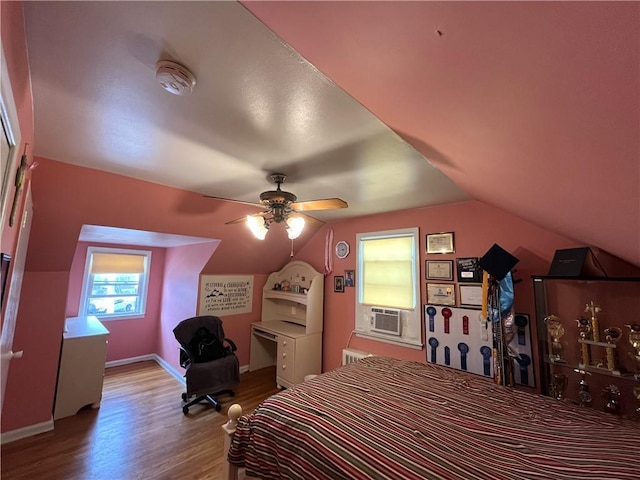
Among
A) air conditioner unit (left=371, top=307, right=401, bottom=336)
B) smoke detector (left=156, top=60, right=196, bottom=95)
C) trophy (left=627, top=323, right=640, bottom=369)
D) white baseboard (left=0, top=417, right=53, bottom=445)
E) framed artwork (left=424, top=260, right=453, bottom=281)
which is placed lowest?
white baseboard (left=0, top=417, right=53, bottom=445)

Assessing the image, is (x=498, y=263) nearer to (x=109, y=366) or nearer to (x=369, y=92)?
(x=369, y=92)

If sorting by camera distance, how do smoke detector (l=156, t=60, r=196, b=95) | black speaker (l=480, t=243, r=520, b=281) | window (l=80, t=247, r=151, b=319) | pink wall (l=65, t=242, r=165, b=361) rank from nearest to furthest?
smoke detector (l=156, t=60, r=196, b=95), black speaker (l=480, t=243, r=520, b=281), pink wall (l=65, t=242, r=165, b=361), window (l=80, t=247, r=151, b=319)

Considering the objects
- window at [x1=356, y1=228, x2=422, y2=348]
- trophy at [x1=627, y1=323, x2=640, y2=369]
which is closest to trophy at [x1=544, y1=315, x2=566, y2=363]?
trophy at [x1=627, y1=323, x2=640, y2=369]

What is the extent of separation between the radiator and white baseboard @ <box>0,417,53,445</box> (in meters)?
3.05

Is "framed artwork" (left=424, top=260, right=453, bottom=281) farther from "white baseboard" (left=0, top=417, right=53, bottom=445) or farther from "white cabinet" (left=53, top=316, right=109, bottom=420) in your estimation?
"white baseboard" (left=0, top=417, right=53, bottom=445)

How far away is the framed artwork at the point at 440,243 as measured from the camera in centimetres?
279

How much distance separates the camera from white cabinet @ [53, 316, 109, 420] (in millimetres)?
2758

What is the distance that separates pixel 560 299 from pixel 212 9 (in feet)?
9.45

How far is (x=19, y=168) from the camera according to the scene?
3.64ft

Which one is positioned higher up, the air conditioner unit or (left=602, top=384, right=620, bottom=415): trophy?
the air conditioner unit

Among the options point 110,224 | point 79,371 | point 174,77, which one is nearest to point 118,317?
point 79,371

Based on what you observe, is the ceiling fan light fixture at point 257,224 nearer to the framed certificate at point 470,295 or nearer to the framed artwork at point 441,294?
the framed artwork at point 441,294

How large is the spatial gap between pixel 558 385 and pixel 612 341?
0.48m

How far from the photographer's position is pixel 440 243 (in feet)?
9.38
